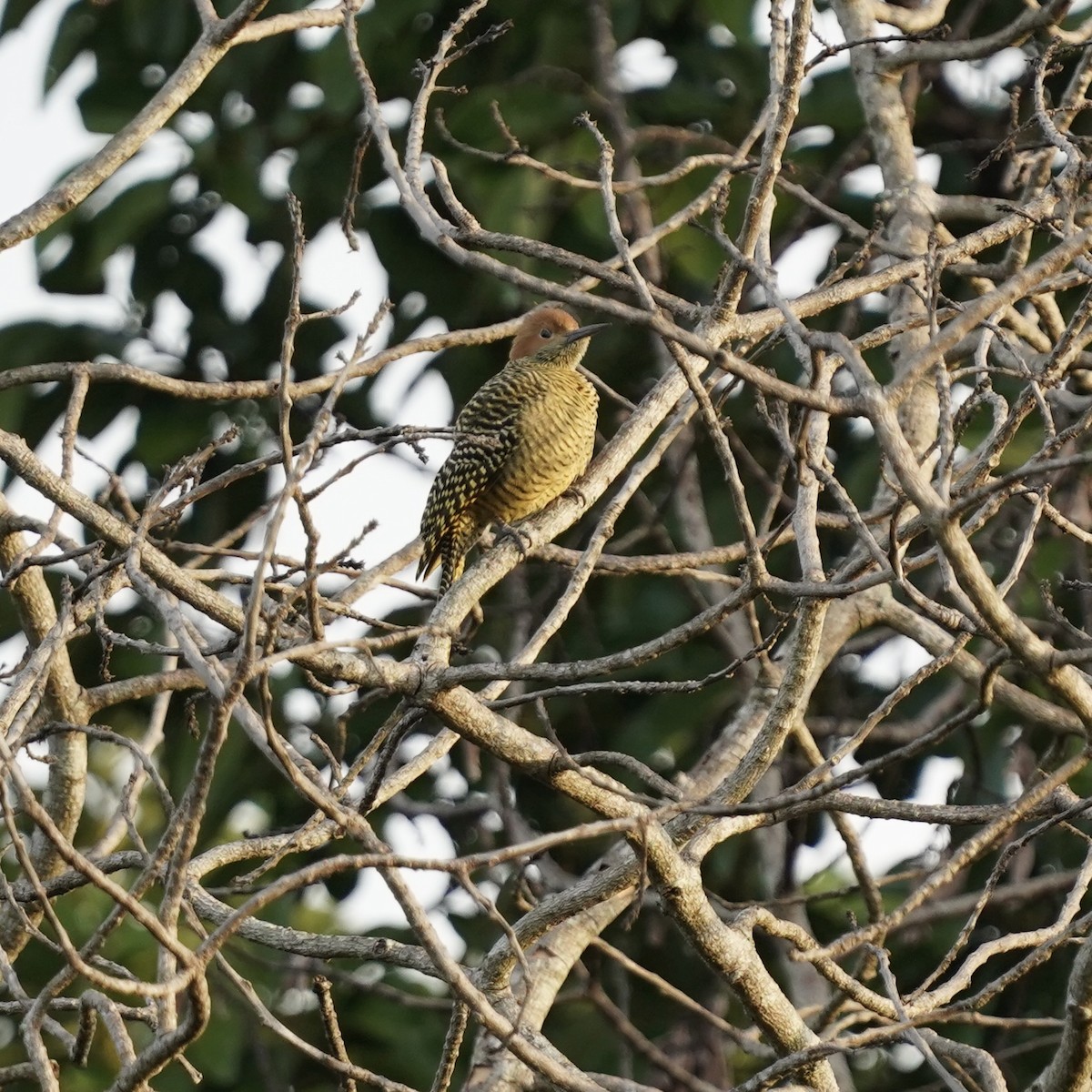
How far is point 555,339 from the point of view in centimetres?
713

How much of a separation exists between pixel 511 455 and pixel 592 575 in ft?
1.86

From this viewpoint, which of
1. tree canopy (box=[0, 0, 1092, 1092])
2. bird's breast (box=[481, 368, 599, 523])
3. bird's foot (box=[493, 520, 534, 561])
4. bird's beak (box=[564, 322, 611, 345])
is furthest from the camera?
bird's beak (box=[564, 322, 611, 345])

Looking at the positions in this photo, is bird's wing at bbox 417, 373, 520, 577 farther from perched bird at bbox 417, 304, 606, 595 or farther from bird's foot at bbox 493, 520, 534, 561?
bird's foot at bbox 493, 520, 534, 561

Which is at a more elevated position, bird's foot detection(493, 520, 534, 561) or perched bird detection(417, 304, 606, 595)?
perched bird detection(417, 304, 606, 595)

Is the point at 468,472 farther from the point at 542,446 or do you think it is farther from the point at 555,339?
the point at 555,339

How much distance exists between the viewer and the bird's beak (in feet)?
23.0

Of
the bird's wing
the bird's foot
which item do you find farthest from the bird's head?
the bird's foot

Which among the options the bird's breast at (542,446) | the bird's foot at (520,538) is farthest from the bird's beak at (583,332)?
the bird's foot at (520,538)

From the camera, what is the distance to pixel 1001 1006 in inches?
265

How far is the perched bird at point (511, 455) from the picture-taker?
21.6 ft

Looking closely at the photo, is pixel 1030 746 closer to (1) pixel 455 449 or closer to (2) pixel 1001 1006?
(2) pixel 1001 1006

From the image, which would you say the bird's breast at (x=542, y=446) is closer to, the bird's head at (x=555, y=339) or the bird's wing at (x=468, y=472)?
the bird's wing at (x=468, y=472)

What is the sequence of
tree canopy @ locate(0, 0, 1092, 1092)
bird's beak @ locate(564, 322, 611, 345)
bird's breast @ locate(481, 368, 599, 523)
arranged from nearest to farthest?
tree canopy @ locate(0, 0, 1092, 1092)
bird's breast @ locate(481, 368, 599, 523)
bird's beak @ locate(564, 322, 611, 345)

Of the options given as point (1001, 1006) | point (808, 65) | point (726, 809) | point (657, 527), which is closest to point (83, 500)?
point (726, 809)
